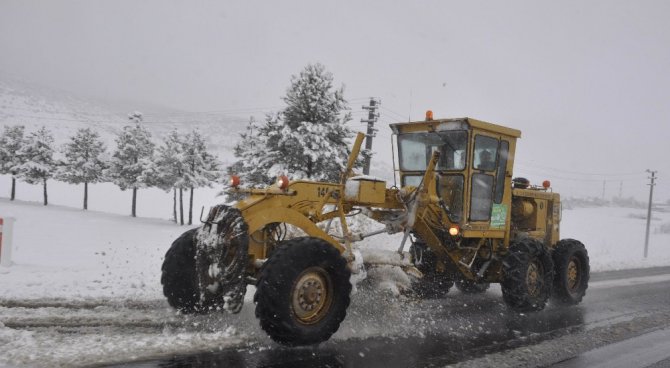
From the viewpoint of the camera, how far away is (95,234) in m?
26.2

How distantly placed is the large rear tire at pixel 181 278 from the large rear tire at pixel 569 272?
625cm

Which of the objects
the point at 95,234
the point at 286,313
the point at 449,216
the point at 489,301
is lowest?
the point at 95,234

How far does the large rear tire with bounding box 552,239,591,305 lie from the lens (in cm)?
885

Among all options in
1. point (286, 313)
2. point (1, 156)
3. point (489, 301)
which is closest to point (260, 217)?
point (286, 313)

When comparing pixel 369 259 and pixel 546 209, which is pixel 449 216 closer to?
pixel 369 259

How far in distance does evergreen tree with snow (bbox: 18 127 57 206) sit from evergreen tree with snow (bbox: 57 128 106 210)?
1.34 metres

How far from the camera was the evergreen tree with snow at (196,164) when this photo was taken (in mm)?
43781

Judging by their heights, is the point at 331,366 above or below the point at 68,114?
below

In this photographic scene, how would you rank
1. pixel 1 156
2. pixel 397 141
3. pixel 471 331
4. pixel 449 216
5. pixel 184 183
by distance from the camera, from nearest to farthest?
pixel 471 331 → pixel 449 216 → pixel 397 141 → pixel 184 183 → pixel 1 156

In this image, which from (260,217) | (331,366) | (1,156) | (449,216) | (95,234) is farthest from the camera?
(1,156)

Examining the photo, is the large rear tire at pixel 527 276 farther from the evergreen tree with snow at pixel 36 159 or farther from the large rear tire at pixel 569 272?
the evergreen tree with snow at pixel 36 159

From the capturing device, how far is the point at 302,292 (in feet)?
16.7

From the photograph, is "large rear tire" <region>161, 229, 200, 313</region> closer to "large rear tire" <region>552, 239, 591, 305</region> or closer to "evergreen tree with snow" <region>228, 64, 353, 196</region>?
"large rear tire" <region>552, 239, 591, 305</region>

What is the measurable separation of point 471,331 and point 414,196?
74.7 inches
